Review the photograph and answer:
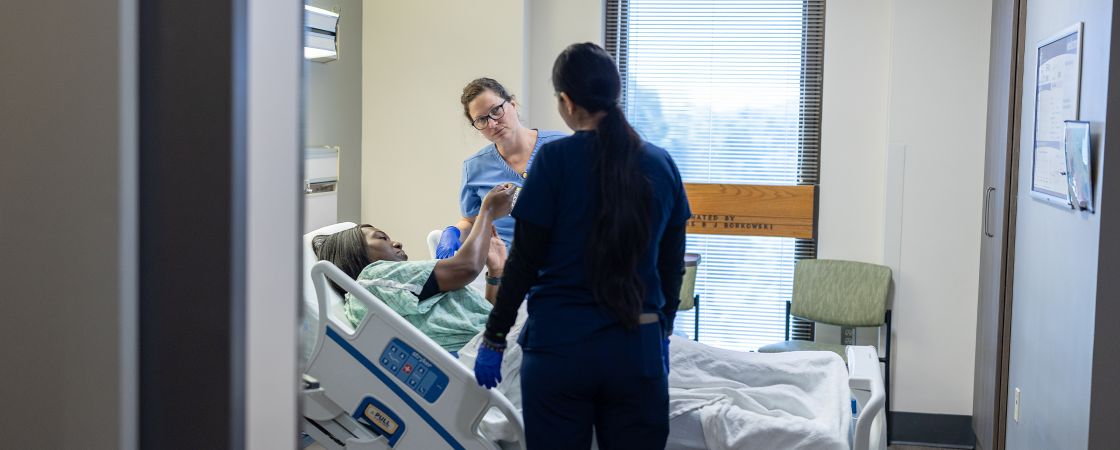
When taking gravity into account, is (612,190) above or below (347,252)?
above

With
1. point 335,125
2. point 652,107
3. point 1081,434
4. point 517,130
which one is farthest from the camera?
point 652,107

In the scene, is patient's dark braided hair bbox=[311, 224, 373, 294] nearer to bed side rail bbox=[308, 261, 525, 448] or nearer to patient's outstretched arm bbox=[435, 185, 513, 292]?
patient's outstretched arm bbox=[435, 185, 513, 292]

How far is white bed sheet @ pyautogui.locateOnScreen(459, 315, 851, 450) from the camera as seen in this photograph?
8.35ft

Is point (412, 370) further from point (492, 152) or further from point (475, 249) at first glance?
→ point (492, 152)

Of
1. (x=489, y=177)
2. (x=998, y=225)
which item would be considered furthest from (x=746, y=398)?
(x=998, y=225)

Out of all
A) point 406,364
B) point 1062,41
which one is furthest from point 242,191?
point 1062,41

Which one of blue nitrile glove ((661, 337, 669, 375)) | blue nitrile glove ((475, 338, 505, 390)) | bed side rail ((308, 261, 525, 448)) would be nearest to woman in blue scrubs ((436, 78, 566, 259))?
bed side rail ((308, 261, 525, 448))

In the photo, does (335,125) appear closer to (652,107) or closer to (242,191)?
(652,107)

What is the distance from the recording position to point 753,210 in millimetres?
4809

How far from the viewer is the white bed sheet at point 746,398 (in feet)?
8.35

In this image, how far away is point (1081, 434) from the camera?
2615 millimetres

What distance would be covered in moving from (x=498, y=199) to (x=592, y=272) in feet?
2.69

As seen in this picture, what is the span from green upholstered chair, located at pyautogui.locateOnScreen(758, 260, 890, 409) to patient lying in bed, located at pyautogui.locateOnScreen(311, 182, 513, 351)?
5.98 ft

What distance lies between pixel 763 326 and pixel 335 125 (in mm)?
2209
